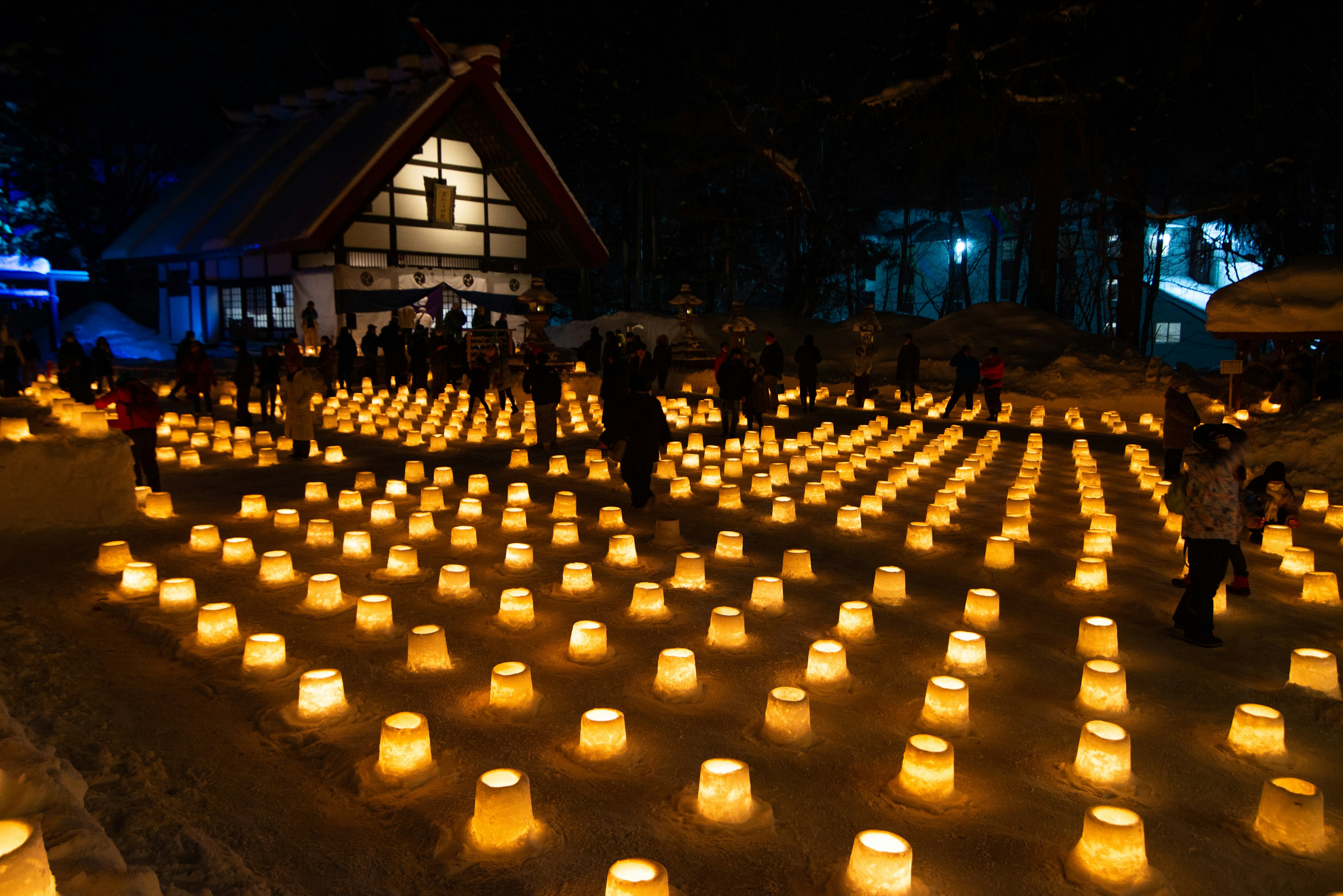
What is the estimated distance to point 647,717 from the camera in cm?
483

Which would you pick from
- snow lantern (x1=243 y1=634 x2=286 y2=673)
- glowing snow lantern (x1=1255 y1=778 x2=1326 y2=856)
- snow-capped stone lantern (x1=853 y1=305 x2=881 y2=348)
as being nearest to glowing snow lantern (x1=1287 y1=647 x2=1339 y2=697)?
glowing snow lantern (x1=1255 y1=778 x2=1326 y2=856)

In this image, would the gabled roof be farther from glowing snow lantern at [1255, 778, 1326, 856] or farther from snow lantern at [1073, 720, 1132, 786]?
glowing snow lantern at [1255, 778, 1326, 856]

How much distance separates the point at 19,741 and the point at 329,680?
1.83 m

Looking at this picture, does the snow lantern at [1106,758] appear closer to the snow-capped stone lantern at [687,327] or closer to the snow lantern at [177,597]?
the snow lantern at [177,597]

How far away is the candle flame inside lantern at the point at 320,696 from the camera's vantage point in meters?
4.70

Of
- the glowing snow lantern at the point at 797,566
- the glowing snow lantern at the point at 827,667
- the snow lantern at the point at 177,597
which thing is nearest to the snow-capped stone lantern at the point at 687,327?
the glowing snow lantern at the point at 797,566

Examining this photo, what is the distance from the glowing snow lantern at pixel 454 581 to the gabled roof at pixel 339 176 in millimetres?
19842

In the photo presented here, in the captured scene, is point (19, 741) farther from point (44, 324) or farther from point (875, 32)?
point (44, 324)

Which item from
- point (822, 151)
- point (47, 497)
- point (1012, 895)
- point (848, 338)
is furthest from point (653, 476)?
point (822, 151)

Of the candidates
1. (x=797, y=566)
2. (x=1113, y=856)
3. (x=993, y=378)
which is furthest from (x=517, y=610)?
(x=993, y=378)

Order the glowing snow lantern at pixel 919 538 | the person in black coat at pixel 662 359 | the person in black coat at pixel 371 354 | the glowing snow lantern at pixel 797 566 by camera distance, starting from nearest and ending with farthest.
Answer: the glowing snow lantern at pixel 797 566, the glowing snow lantern at pixel 919 538, the person in black coat at pixel 662 359, the person in black coat at pixel 371 354

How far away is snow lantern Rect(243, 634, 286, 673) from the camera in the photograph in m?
5.28

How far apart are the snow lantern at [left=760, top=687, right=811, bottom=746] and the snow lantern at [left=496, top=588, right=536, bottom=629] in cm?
214

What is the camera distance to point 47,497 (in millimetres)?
8359
